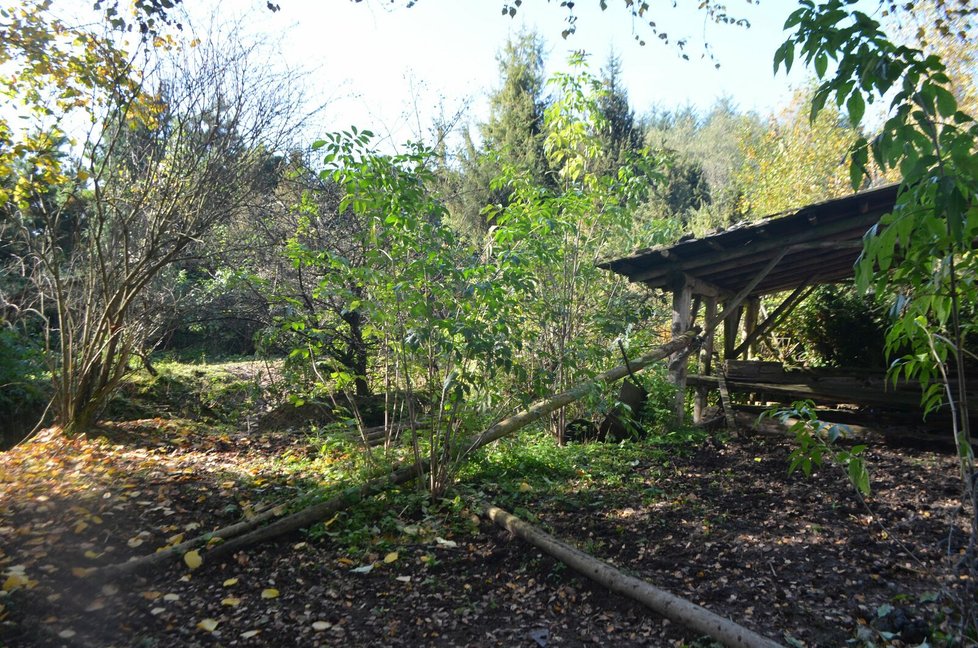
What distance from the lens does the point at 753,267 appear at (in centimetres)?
927

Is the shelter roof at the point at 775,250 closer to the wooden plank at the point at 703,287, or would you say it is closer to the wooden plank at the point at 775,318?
the wooden plank at the point at 703,287

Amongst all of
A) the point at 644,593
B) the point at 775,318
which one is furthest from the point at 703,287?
the point at 644,593

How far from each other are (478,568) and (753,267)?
6.60 metres

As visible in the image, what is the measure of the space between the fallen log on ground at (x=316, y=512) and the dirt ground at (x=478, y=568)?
10cm

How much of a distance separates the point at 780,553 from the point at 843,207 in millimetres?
4481

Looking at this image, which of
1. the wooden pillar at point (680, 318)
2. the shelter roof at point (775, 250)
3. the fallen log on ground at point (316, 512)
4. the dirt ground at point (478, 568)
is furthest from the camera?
the wooden pillar at point (680, 318)

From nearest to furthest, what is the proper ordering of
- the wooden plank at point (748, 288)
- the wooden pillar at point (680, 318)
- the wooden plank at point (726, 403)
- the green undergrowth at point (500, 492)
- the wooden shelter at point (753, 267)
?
the green undergrowth at point (500, 492), the wooden shelter at point (753, 267), the wooden plank at point (748, 288), the wooden pillar at point (680, 318), the wooden plank at point (726, 403)

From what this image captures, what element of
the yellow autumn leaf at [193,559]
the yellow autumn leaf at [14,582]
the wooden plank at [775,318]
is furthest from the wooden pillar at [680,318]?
the yellow autumn leaf at [14,582]

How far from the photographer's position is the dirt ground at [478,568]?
3463mm

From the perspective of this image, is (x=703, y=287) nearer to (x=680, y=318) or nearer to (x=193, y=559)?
(x=680, y=318)

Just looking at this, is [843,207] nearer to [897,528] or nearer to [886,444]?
[886,444]

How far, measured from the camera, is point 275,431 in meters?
8.91

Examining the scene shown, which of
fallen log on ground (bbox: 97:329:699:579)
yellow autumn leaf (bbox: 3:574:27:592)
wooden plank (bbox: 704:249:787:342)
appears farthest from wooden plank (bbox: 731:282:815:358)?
yellow autumn leaf (bbox: 3:574:27:592)

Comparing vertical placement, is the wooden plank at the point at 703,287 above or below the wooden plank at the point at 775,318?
above
